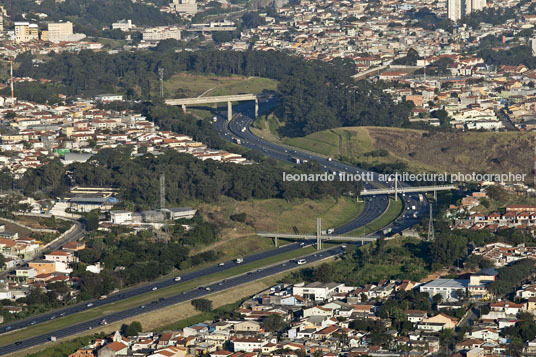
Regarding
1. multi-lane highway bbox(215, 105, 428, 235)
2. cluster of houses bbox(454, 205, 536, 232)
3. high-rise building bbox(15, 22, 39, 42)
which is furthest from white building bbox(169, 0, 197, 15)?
cluster of houses bbox(454, 205, 536, 232)

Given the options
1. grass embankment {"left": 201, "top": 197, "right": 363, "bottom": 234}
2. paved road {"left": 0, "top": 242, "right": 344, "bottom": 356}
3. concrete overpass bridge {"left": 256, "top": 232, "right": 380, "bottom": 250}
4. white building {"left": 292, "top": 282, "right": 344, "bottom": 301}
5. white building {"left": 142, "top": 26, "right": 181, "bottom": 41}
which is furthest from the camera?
white building {"left": 142, "top": 26, "right": 181, "bottom": 41}

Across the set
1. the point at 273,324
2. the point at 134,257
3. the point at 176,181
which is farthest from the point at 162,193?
the point at 273,324

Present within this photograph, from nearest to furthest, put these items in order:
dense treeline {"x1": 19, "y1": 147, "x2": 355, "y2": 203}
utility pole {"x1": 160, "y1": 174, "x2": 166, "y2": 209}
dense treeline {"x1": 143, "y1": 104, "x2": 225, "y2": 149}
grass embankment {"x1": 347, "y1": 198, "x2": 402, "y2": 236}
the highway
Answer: the highway → grass embankment {"x1": 347, "y1": 198, "x2": 402, "y2": 236} → utility pole {"x1": 160, "y1": 174, "x2": 166, "y2": 209} → dense treeline {"x1": 19, "y1": 147, "x2": 355, "y2": 203} → dense treeline {"x1": 143, "y1": 104, "x2": 225, "y2": 149}

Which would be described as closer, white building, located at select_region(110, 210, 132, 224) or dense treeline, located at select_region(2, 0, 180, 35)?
white building, located at select_region(110, 210, 132, 224)

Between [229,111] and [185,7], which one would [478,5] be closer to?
→ [185,7]

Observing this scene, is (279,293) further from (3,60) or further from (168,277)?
(3,60)

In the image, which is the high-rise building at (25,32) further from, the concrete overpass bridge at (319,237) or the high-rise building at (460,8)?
the concrete overpass bridge at (319,237)

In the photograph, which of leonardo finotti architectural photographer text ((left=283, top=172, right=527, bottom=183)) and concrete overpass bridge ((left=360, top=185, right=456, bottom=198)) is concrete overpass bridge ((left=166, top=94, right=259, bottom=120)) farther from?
concrete overpass bridge ((left=360, top=185, right=456, bottom=198))

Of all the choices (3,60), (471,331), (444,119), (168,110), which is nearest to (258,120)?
(168,110)
